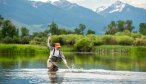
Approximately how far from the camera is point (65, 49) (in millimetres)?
162000

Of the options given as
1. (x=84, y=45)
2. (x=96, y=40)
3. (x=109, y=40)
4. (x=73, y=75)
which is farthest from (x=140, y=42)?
(x=73, y=75)

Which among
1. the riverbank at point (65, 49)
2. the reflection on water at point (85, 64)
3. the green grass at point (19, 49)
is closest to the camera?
the reflection on water at point (85, 64)

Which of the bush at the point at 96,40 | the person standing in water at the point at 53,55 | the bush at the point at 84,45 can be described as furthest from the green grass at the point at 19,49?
the person standing in water at the point at 53,55

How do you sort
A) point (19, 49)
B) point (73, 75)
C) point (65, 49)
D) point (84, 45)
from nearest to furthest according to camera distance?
1. point (73, 75)
2. point (19, 49)
3. point (84, 45)
4. point (65, 49)

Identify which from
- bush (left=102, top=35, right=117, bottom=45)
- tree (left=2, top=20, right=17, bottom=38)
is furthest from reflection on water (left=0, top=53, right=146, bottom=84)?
tree (left=2, top=20, right=17, bottom=38)

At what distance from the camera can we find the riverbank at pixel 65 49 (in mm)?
123875

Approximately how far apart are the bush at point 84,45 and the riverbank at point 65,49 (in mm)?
1760

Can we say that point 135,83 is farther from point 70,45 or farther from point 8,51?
point 70,45

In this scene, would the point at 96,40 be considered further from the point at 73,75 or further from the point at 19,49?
the point at 73,75

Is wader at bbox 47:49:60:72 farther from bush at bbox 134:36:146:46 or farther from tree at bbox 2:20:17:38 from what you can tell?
tree at bbox 2:20:17:38

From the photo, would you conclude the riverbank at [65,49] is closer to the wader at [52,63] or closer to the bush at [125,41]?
the bush at [125,41]

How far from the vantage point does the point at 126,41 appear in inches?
6939

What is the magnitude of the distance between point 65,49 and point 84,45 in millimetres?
7211

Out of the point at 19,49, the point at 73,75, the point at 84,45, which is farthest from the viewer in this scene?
the point at 84,45
